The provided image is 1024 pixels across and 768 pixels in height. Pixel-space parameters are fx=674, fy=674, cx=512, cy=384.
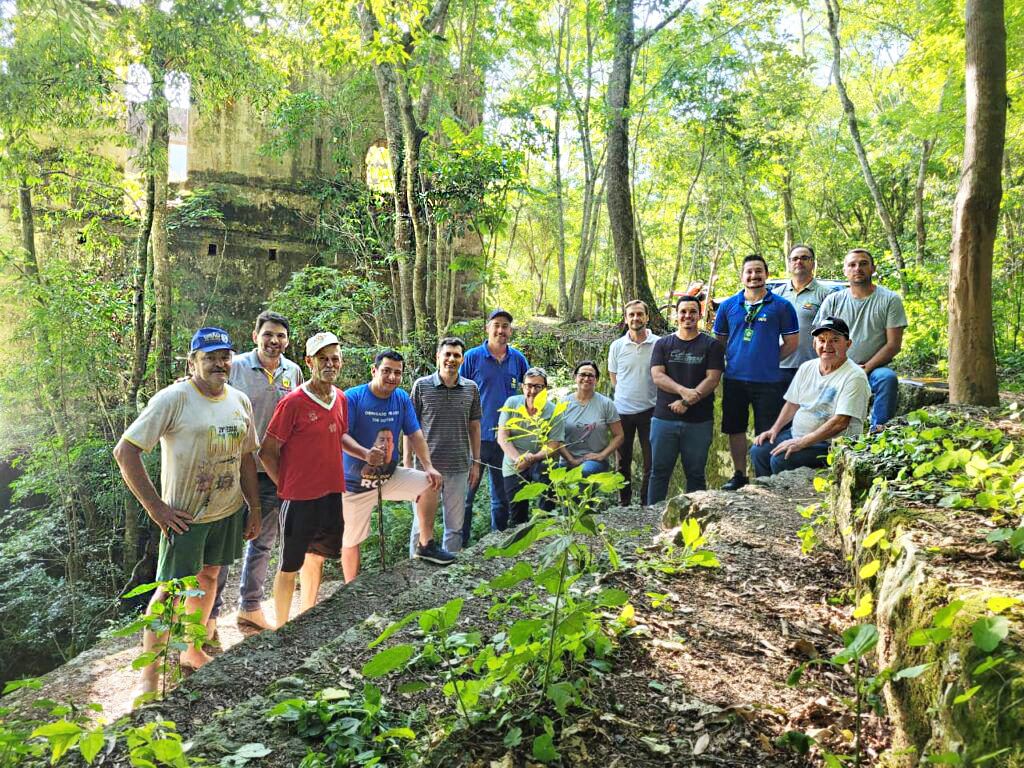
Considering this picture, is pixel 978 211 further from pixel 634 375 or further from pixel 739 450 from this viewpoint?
pixel 634 375

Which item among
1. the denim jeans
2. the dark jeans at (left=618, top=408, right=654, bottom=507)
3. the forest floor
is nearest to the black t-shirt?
the dark jeans at (left=618, top=408, right=654, bottom=507)

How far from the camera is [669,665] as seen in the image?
2.36 metres

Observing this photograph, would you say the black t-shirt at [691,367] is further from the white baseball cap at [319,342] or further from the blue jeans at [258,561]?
the blue jeans at [258,561]

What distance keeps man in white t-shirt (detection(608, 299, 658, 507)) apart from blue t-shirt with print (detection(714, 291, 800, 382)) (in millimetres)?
913

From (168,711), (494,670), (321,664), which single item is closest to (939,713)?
(494,670)

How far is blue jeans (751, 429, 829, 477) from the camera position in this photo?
4918 mm

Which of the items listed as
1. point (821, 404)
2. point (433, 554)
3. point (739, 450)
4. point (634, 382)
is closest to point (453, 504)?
point (433, 554)

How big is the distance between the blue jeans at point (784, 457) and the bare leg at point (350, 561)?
3.23 meters

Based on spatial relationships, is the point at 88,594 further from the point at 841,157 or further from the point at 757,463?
the point at 841,157

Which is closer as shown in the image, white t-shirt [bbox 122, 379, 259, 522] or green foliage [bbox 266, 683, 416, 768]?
green foliage [bbox 266, 683, 416, 768]

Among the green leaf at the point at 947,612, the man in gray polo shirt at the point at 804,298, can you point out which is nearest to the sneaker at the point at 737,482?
the man in gray polo shirt at the point at 804,298

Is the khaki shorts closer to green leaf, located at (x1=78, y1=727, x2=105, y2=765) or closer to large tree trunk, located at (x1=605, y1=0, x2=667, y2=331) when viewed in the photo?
green leaf, located at (x1=78, y1=727, x2=105, y2=765)

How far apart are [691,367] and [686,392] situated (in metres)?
0.25

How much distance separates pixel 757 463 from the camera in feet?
17.8
